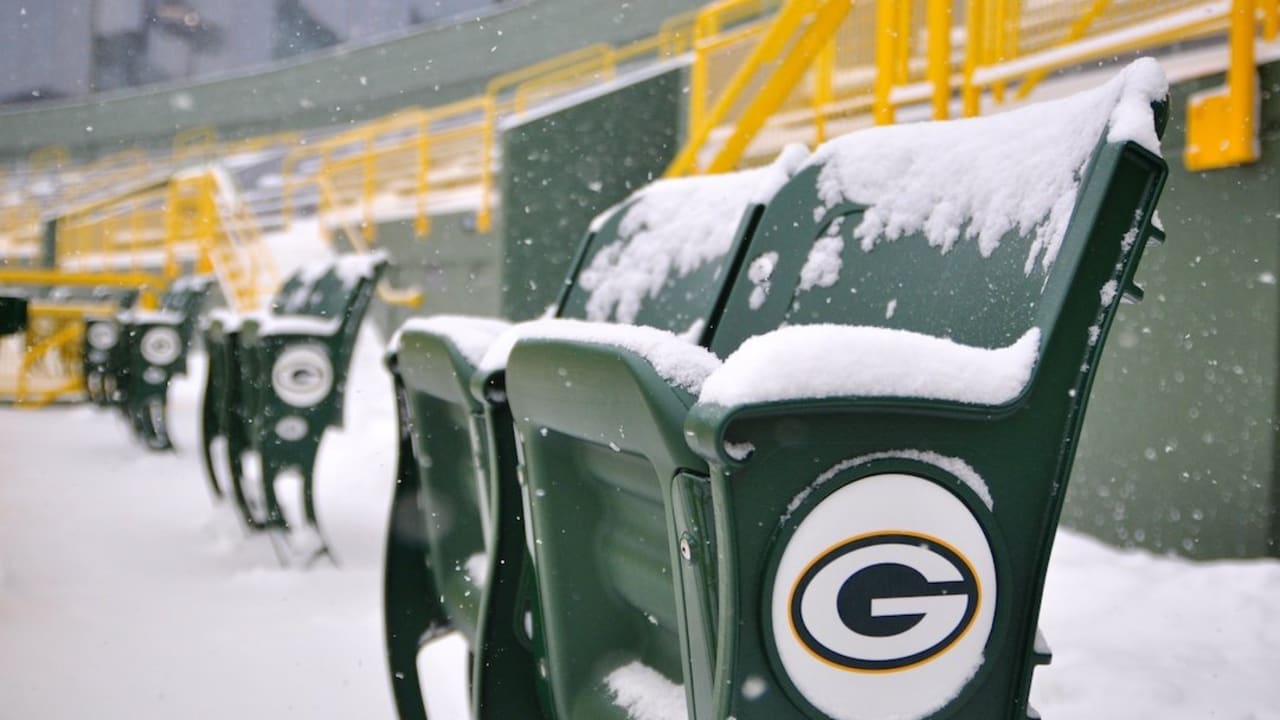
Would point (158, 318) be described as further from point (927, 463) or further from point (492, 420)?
point (927, 463)

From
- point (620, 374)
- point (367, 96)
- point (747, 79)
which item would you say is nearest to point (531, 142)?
point (747, 79)

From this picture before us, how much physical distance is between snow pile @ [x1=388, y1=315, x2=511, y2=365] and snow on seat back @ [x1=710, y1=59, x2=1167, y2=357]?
0.31m

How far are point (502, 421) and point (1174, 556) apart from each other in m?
2.14

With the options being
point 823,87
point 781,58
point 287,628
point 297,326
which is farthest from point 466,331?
point 781,58

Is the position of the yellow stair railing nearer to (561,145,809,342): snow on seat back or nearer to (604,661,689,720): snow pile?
(561,145,809,342): snow on seat back

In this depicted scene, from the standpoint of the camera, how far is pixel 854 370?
0.77m

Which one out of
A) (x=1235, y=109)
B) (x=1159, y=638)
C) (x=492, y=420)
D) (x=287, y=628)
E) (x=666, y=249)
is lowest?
(x=287, y=628)

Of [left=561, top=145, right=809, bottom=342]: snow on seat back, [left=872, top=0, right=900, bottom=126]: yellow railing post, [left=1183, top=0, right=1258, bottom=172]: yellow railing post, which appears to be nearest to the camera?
[left=561, top=145, right=809, bottom=342]: snow on seat back

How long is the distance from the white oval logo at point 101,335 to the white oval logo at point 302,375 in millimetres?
4627

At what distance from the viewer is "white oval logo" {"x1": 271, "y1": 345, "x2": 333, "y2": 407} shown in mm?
3148

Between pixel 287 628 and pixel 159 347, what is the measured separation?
3986 mm

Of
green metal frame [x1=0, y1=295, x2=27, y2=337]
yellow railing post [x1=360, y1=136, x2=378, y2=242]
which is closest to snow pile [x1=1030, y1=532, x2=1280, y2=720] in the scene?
green metal frame [x1=0, y1=295, x2=27, y2=337]

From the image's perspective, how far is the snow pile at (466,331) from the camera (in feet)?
4.46

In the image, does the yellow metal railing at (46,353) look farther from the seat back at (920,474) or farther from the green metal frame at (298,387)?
the seat back at (920,474)
